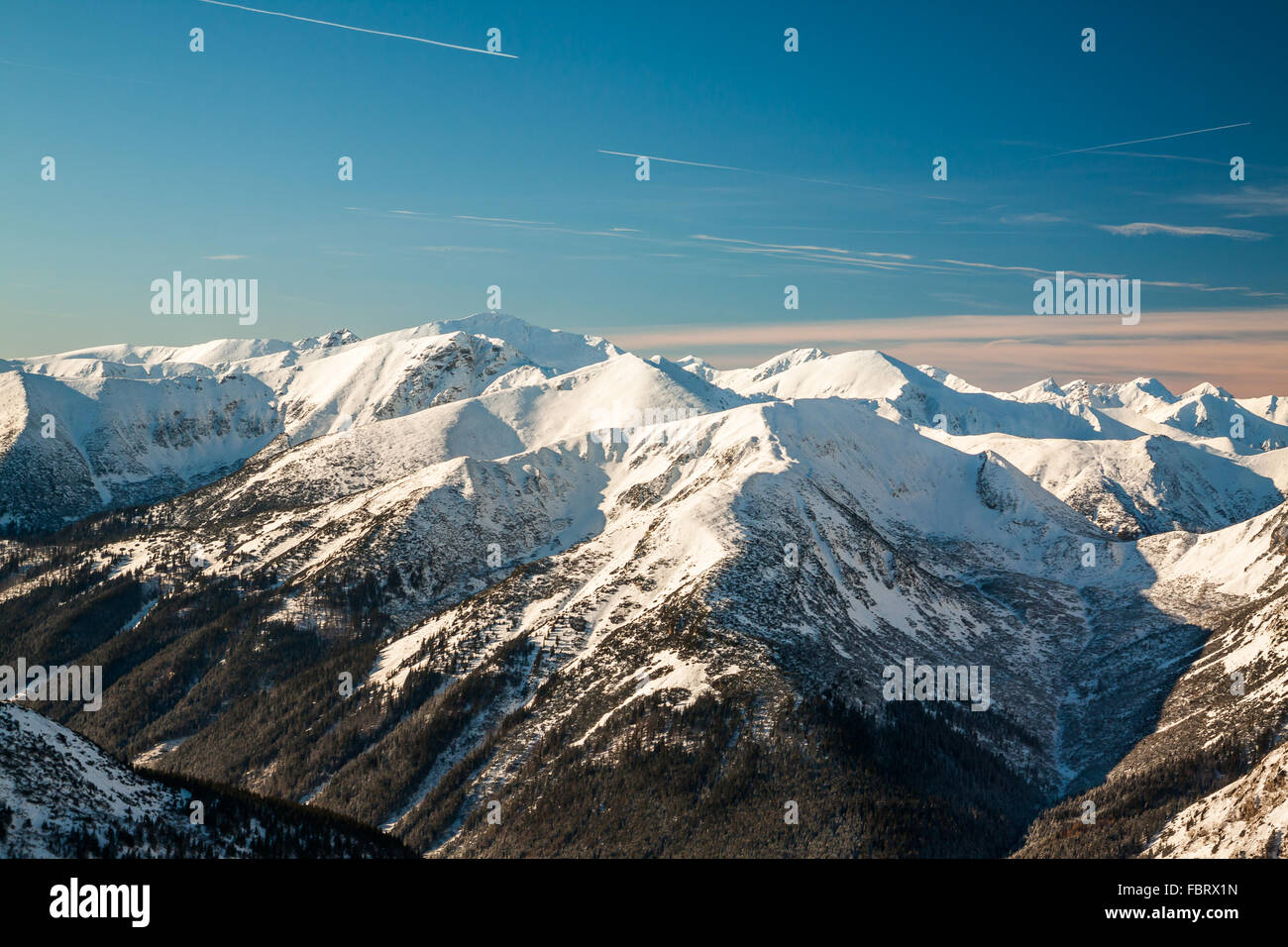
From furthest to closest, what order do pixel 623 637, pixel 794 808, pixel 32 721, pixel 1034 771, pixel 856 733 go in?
1. pixel 623 637
2. pixel 1034 771
3. pixel 856 733
4. pixel 794 808
5. pixel 32 721

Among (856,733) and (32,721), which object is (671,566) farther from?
(32,721)

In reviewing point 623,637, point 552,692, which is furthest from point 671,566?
point 552,692

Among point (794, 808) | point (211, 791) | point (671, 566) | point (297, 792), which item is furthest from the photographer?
point (671, 566)
